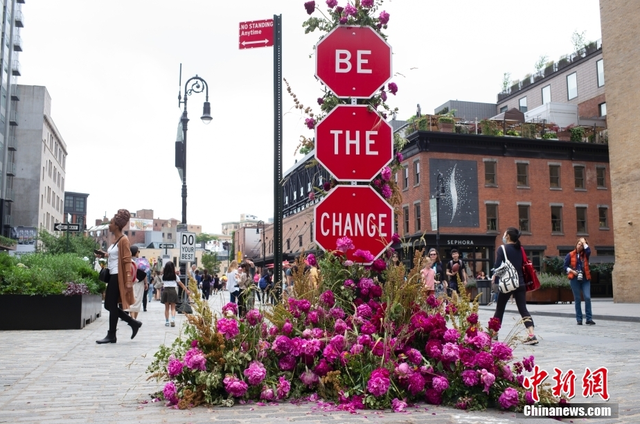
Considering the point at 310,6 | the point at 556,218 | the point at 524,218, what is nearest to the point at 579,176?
the point at 556,218

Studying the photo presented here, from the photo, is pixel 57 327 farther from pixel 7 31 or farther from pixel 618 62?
pixel 7 31

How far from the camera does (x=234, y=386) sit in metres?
5.04

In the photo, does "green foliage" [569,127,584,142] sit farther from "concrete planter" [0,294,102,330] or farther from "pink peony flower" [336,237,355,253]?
"pink peony flower" [336,237,355,253]

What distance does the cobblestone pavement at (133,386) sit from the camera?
4629 millimetres

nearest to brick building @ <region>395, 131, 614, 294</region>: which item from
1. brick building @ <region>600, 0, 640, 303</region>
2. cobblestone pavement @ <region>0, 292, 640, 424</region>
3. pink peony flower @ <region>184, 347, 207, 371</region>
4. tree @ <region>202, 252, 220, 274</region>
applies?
brick building @ <region>600, 0, 640, 303</region>

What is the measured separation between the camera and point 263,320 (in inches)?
225

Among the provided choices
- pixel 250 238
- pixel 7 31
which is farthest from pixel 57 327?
pixel 250 238

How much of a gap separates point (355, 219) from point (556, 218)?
41.5 m

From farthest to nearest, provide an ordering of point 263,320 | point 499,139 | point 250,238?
point 250,238 → point 499,139 → point 263,320

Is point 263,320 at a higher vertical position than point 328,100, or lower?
lower

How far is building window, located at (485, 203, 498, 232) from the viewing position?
42.2m

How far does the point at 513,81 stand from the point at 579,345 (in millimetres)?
56906

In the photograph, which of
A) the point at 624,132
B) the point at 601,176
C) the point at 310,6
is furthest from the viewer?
the point at 601,176

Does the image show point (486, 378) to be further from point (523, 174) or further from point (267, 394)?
point (523, 174)
